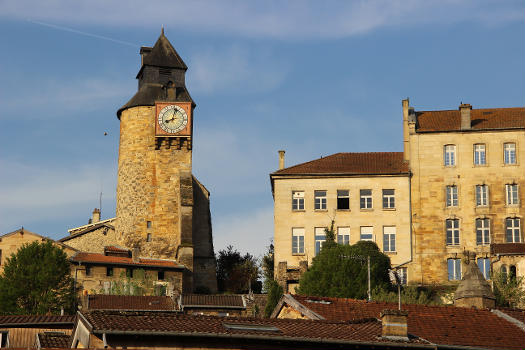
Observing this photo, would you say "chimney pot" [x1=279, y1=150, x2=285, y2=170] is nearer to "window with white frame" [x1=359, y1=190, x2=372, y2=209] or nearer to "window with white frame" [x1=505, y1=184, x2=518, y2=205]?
"window with white frame" [x1=359, y1=190, x2=372, y2=209]

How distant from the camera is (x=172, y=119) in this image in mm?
86375

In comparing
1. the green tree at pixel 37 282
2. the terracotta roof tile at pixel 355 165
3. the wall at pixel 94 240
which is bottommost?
the green tree at pixel 37 282

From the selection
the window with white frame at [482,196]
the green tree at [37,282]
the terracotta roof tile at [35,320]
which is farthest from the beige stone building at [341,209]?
the terracotta roof tile at [35,320]

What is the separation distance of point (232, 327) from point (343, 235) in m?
44.0

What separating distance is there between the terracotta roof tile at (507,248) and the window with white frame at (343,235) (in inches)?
362

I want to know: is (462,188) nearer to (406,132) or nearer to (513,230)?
(513,230)

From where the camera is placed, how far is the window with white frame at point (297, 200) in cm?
7306

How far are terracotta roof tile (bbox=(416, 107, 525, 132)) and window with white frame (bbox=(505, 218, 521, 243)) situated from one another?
6212 mm

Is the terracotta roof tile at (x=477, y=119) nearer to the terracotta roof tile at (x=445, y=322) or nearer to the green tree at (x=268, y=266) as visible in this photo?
the green tree at (x=268, y=266)

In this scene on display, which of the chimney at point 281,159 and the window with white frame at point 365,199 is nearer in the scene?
the window with white frame at point 365,199

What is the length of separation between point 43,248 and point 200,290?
1387 centimetres

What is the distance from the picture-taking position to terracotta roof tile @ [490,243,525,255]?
221 ft

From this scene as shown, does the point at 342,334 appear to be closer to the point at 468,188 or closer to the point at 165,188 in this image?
the point at 468,188

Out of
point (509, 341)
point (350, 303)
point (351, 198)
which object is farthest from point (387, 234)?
point (509, 341)
